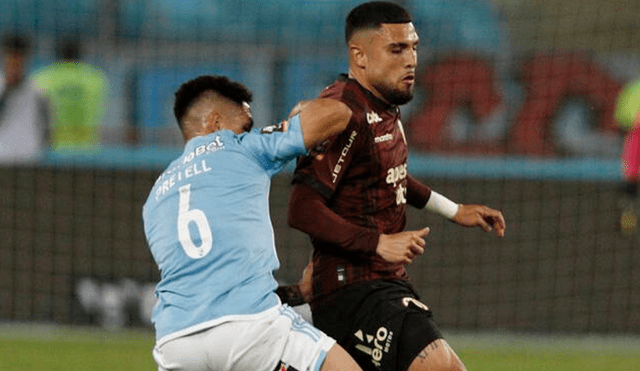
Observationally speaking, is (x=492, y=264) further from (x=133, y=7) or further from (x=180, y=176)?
(x=133, y=7)

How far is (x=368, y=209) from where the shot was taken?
5.53 metres

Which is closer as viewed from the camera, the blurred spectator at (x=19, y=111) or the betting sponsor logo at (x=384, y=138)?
the betting sponsor logo at (x=384, y=138)

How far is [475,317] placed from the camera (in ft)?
36.0

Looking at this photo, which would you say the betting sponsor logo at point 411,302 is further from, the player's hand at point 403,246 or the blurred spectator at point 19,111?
the blurred spectator at point 19,111

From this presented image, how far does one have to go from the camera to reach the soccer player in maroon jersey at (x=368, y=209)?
525 cm

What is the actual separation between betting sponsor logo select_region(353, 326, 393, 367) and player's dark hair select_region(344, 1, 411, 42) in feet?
4.32

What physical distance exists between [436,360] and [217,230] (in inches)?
40.2

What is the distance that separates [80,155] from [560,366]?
4.42 meters

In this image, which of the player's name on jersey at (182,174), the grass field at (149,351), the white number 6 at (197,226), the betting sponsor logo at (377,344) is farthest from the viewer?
the grass field at (149,351)

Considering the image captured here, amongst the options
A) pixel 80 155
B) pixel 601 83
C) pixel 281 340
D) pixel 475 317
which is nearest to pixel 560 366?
pixel 475 317

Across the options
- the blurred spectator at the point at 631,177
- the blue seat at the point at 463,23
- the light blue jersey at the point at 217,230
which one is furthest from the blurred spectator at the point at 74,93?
the light blue jersey at the point at 217,230

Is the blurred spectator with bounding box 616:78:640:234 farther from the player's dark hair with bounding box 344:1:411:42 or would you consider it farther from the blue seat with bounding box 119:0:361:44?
the blue seat with bounding box 119:0:361:44

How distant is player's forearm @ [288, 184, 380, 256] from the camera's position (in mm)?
5156

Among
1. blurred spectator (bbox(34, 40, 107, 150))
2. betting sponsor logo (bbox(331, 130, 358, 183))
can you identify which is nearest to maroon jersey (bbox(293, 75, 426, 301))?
betting sponsor logo (bbox(331, 130, 358, 183))
